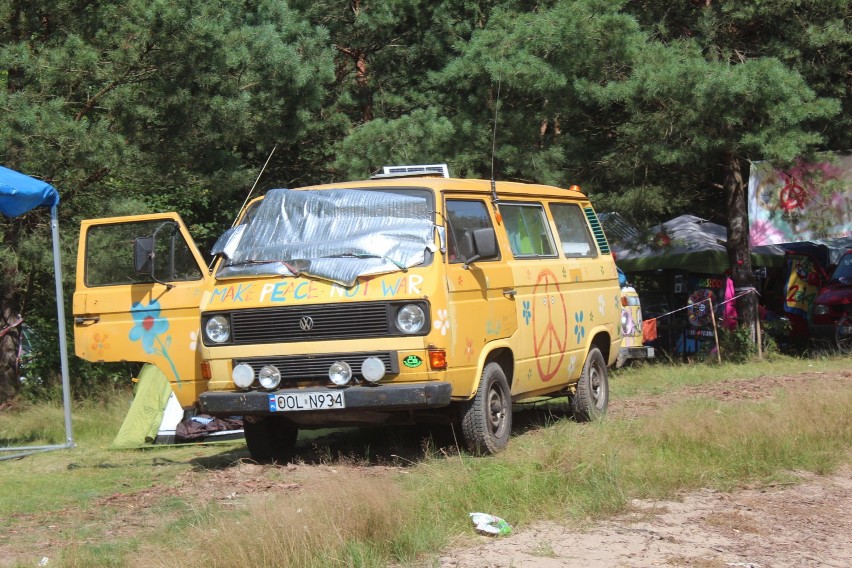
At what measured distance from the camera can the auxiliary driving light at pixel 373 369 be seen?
7539mm

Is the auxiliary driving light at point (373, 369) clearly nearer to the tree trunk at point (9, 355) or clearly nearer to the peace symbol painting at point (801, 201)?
the tree trunk at point (9, 355)

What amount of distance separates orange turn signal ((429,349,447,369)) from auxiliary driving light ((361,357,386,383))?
1.12 ft

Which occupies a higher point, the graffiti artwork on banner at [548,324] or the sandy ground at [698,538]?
the graffiti artwork on banner at [548,324]

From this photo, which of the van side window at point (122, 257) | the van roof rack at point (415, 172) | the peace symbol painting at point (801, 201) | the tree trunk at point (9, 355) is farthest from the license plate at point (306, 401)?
the peace symbol painting at point (801, 201)

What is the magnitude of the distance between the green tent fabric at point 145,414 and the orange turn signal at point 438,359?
3878 mm

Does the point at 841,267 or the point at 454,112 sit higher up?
the point at 454,112

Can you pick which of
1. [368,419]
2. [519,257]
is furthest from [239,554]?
[519,257]

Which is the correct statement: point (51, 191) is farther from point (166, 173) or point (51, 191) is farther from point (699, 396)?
point (699, 396)

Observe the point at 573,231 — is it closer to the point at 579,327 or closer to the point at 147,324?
the point at 579,327

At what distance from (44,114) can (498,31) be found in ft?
22.9

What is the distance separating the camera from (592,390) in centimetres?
1033

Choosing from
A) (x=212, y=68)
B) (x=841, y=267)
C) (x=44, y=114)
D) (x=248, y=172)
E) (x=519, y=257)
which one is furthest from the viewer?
(x=841, y=267)

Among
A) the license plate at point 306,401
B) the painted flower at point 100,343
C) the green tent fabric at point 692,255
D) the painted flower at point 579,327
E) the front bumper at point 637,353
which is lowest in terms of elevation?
the front bumper at point 637,353

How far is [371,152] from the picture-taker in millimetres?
15758
